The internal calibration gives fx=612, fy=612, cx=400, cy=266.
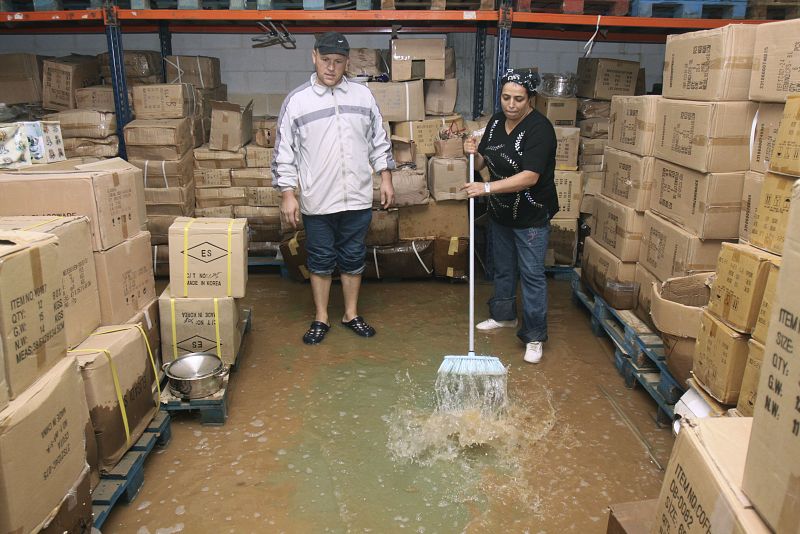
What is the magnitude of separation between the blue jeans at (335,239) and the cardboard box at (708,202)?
1968mm

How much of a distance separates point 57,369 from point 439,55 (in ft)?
14.0

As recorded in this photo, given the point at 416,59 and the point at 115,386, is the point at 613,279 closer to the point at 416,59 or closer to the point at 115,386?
the point at 416,59

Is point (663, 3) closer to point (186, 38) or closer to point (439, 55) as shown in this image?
point (439, 55)

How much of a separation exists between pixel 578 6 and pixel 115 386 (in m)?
4.29

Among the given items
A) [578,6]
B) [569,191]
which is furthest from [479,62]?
[569,191]

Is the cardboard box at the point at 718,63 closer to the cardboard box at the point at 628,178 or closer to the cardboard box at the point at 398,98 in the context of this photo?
the cardboard box at the point at 628,178

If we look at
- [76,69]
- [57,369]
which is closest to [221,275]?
[57,369]

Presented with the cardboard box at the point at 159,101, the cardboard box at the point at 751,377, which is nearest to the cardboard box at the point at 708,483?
the cardboard box at the point at 751,377

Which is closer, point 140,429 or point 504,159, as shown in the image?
point 140,429

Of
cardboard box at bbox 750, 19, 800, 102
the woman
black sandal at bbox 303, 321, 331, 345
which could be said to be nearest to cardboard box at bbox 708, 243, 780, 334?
cardboard box at bbox 750, 19, 800, 102

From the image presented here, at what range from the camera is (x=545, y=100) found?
5.64m

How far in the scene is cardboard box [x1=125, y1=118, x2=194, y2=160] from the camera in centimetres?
516

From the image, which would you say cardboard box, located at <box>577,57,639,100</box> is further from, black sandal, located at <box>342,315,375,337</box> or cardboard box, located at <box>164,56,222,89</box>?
cardboard box, located at <box>164,56,222,89</box>

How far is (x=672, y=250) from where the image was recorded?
3.44 meters
